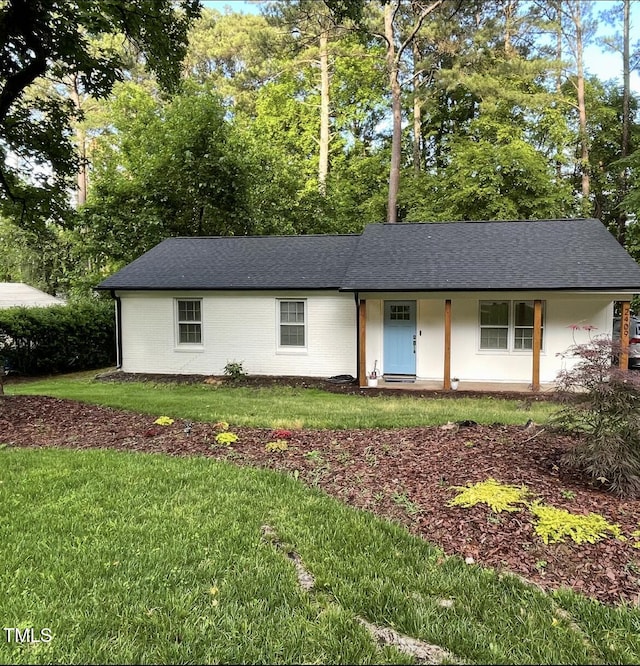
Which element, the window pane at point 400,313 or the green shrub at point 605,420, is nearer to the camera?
the green shrub at point 605,420

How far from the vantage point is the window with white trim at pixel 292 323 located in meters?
14.0

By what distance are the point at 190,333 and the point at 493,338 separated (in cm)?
851

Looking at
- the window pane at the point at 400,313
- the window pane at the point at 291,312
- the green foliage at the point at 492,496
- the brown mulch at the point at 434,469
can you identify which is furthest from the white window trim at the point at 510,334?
the green foliage at the point at 492,496

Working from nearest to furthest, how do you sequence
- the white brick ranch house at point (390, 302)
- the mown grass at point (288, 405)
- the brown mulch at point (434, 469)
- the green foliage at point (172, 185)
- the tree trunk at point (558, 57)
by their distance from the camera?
the brown mulch at point (434, 469), the mown grass at point (288, 405), the white brick ranch house at point (390, 302), the green foliage at point (172, 185), the tree trunk at point (558, 57)

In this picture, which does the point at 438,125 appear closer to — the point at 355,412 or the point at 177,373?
the point at 177,373

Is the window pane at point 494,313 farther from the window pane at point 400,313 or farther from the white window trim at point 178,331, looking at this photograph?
the white window trim at point 178,331

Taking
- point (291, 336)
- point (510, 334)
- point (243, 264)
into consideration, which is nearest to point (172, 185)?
point (243, 264)

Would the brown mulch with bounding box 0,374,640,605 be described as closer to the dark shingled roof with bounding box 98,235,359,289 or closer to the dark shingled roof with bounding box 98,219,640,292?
the dark shingled roof with bounding box 98,219,640,292

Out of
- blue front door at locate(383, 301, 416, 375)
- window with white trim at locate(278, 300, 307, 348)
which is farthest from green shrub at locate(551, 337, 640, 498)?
window with white trim at locate(278, 300, 307, 348)

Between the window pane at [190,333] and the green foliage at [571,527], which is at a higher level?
the window pane at [190,333]

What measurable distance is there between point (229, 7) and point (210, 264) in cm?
2778

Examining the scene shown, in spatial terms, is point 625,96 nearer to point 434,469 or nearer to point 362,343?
point 362,343

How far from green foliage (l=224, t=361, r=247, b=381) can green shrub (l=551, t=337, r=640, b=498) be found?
32.8 feet

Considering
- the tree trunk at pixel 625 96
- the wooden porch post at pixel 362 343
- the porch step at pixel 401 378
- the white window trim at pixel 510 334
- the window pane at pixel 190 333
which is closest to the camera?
the wooden porch post at pixel 362 343
